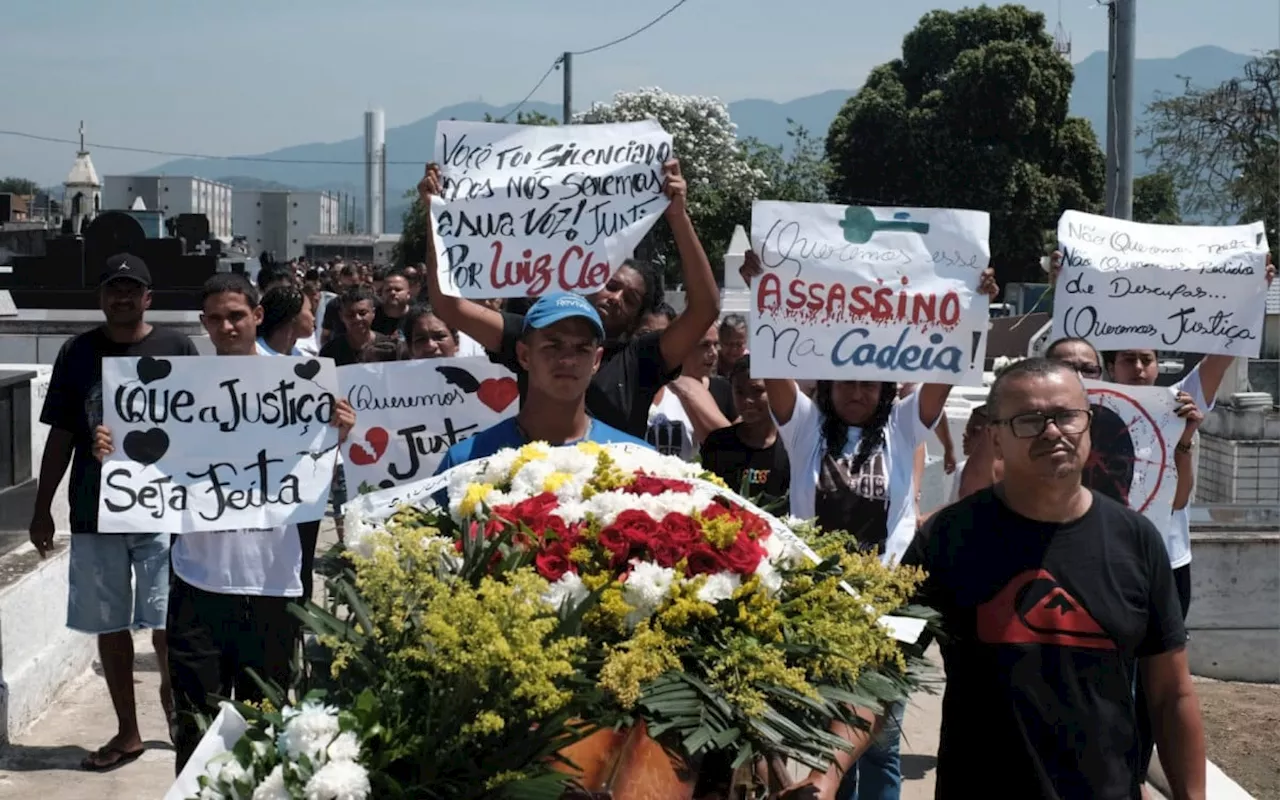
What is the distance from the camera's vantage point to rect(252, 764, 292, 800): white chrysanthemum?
2.85 metres

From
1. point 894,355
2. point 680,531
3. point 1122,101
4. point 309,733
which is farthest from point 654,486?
point 1122,101

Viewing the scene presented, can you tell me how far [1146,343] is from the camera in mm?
6918

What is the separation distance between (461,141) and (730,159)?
3895 centimetres

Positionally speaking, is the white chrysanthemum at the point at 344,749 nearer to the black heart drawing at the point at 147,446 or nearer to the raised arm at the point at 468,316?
the raised arm at the point at 468,316

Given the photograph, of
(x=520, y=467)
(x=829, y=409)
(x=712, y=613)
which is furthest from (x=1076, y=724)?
(x=829, y=409)

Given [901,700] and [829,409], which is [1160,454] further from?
[901,700]

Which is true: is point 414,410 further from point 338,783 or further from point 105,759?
point 338,783

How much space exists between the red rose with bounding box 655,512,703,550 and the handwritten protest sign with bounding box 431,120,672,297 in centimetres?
272

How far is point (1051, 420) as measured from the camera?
3.69m

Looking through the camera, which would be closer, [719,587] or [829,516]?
→ [719,587]

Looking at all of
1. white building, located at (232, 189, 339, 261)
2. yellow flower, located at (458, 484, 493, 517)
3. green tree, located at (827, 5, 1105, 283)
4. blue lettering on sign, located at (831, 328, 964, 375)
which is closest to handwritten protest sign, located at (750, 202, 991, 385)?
blue lettering on sign, located at (831, 328, 964, 375)

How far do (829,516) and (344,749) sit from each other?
9.34 feet

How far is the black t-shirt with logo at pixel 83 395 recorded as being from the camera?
264 inches

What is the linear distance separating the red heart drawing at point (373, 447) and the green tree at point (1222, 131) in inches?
1458
